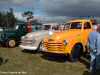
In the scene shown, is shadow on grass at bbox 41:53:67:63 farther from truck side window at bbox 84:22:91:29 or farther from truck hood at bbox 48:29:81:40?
truck side window at bbox 84:22:91:29

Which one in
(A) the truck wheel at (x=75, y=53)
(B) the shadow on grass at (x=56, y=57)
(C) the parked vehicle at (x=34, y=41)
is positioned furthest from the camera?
(C) the parked vehicle at (x=34, y=41)

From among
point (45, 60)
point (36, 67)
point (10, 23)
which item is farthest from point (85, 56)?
point (10, 23)

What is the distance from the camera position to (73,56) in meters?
14.9

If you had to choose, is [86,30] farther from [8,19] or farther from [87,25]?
[8,19]

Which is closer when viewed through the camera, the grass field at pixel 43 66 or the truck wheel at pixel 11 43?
the grass field at pixel 43 66

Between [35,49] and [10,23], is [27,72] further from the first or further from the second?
[10,23]

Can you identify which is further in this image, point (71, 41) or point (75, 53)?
point (75, 53)

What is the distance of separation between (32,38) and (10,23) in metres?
72.4

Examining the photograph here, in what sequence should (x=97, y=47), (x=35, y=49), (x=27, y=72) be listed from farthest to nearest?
1. (x=35, y=49)
2. (x=27, y=72)
3. (x=97, y=47)

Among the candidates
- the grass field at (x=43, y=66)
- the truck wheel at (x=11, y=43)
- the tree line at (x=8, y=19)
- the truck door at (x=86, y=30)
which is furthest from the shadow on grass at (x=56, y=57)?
the tree line at (x=8, y=19)

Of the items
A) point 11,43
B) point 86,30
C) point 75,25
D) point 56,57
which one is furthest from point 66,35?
point 11,43

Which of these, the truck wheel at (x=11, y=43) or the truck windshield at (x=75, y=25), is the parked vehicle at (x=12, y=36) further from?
the truck windshield at (x=75, y=25)

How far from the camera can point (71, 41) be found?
1450cm

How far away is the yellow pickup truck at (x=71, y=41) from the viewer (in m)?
14.4
